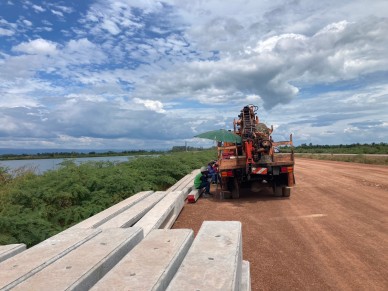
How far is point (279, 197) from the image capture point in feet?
40.6

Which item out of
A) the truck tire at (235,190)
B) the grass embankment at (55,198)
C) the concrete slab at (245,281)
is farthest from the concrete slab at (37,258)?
the truck tire at (235,190)

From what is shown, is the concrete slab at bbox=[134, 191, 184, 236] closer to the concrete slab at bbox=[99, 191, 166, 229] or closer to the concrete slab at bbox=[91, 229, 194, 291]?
the concrete slab at bbox=[99, 191, 166, 229]

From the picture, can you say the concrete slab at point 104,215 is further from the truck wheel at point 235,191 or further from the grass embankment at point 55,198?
the truck wheel at point 235,191

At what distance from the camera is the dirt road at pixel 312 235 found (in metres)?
4.93

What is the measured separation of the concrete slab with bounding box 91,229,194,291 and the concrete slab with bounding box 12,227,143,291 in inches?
5.2

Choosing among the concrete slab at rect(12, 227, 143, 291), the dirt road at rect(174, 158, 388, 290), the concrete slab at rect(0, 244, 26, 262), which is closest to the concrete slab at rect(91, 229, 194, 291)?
the concrete slab at rect(12, 227, 143, 291)

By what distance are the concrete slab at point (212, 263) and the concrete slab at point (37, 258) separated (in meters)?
1.08

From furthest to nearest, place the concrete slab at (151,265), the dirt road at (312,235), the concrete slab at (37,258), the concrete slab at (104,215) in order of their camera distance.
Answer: the concrete slab at (104,215) → the dirt road at (312,235) → the concrete slab at (37,258) → the concrete slab at (151,265)

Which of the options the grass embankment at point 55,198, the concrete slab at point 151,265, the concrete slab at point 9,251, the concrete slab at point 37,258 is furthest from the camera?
the grass embankment at point 55,198

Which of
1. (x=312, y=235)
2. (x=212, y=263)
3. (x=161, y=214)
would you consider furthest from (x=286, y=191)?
(x=212, y=263)

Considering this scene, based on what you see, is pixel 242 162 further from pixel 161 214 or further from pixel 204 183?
pixel 161 214

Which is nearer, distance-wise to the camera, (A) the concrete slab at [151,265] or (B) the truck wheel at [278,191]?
(A) the concrete slab at [151,265]

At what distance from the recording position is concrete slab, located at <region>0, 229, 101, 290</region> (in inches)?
100

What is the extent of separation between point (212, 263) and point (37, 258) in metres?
1.49
